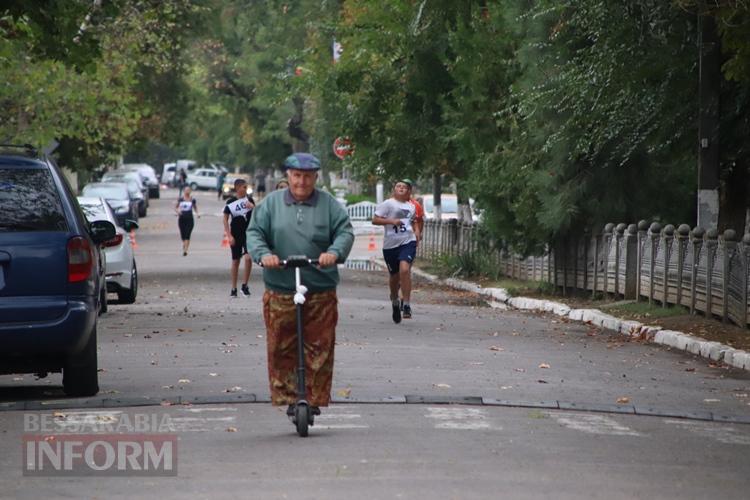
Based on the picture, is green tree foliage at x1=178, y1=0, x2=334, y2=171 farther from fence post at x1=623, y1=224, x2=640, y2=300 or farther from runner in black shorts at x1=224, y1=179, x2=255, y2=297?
fence post at x1=623, y1=224, x2=640, y2=300

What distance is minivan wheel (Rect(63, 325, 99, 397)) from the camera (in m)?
12.9

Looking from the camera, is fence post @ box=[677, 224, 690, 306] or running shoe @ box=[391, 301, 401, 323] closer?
running shoe @ box=[391, 301, 401, 323]

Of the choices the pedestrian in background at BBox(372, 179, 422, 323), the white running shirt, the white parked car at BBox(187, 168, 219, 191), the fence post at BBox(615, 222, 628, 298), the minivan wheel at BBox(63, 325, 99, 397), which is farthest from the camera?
the white parked car at BBox(187, 168, 219, 191)

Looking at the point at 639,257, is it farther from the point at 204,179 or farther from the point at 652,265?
the point at 204,179

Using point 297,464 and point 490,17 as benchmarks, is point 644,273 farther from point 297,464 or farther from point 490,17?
point 297,464

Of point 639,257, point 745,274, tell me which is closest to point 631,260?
point 639,257

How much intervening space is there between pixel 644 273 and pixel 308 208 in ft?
47.4

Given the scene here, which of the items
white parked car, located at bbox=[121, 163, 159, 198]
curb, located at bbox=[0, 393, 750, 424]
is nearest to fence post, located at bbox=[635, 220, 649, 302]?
curb, located at bbox=[0, 393, 750, 424]

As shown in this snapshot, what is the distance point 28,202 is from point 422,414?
3.31 metres

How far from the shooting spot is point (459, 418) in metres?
11.6

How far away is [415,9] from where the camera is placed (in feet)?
113

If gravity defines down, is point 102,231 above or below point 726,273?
above

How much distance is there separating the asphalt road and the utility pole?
2270 mm

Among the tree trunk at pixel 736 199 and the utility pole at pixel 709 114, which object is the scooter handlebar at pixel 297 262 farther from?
the tree trunk at pixel 736 199
